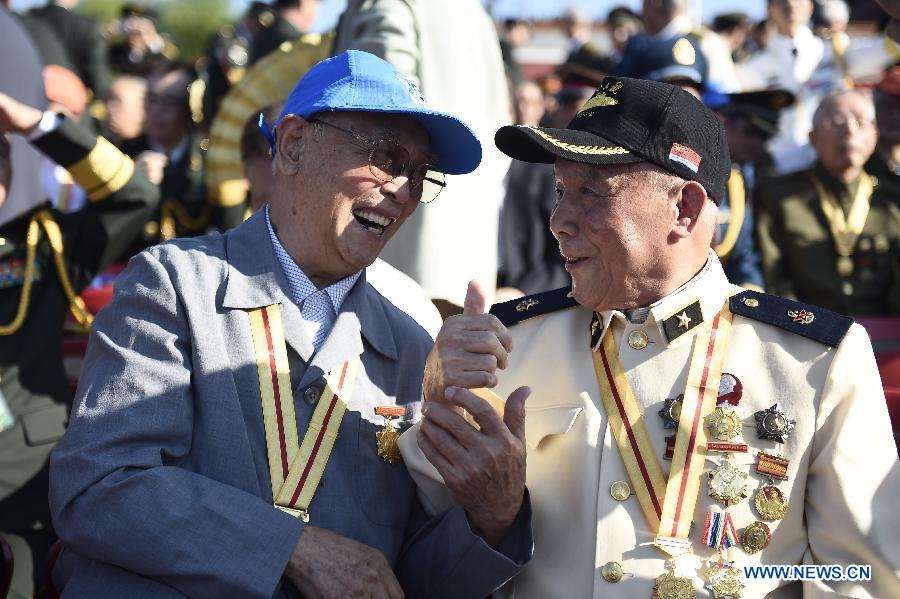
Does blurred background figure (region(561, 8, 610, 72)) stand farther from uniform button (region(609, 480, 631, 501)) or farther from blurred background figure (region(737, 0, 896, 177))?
uniform button (region(609, 480, 631, 501))

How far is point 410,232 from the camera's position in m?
4.98

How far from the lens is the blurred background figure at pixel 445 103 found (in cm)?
493

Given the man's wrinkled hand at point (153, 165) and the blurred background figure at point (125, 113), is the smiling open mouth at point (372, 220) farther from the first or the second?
the blurred background figure at point (125, 113)

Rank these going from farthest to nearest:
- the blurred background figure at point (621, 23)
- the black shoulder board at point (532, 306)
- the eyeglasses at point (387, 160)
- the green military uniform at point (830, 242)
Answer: the blurred background figure at point (621, 23)
the green military uniform at point (830, 242)
the black shoulder board at point (532, 306)
the eyeglasses at point (387, 160)

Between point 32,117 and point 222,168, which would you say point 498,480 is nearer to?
point 32,117

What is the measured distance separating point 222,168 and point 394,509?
369cm

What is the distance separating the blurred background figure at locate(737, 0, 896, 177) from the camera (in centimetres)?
786

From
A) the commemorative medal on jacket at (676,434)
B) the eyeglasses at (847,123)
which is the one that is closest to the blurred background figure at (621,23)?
the eyeglasses at (847,123)

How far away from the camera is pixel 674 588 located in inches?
112

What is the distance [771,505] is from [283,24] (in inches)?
262

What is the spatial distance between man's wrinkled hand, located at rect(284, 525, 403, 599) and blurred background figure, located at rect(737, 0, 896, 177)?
16.8 feet

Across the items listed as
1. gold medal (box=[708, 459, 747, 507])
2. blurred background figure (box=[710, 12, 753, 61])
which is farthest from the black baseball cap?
blurred background figure (box=[710, 12, 753, 61])

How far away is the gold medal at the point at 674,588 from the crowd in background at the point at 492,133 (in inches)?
49.8

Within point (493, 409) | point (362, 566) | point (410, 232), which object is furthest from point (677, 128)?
point (410, 232)
